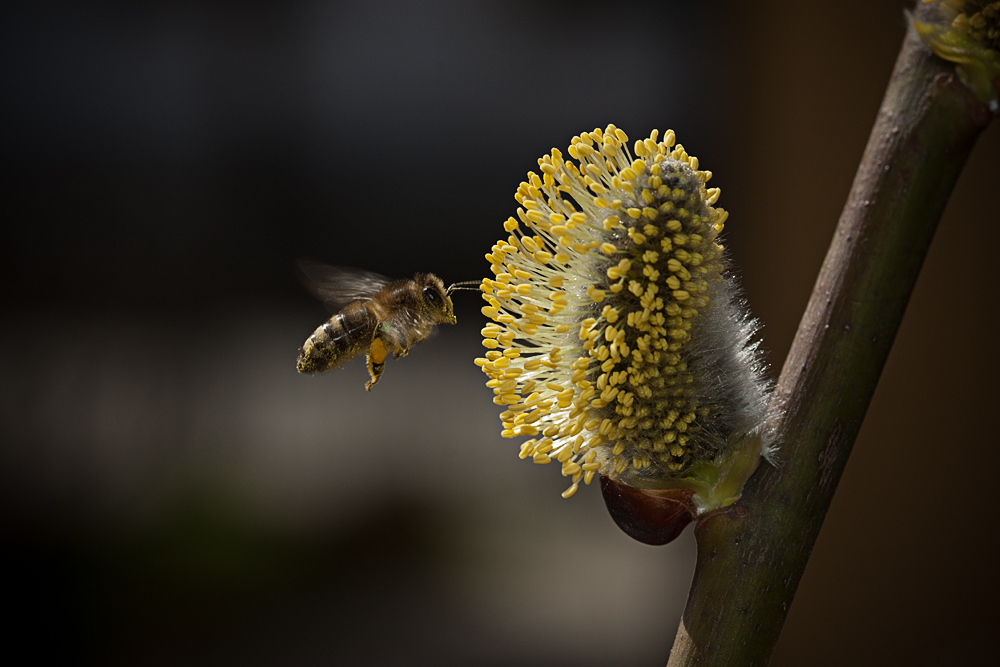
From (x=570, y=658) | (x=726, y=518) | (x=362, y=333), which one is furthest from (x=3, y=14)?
(x=726, y=518)

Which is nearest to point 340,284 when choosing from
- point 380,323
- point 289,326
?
point 380,323

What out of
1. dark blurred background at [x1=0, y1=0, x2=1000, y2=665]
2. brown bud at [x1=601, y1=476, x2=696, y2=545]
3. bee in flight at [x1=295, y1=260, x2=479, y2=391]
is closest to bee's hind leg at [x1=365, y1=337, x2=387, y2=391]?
bee in flight at [x1=295, y1=260, x2=479, y2=391]

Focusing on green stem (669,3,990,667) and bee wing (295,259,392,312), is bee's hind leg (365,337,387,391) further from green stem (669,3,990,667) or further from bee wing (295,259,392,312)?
green stem (669,3,990,667)

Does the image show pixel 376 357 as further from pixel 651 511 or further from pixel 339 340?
pixel 651 511

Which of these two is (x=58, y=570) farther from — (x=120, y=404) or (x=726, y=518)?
(x=726, y=518)

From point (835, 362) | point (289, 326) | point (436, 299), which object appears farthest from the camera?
point (289, 326)

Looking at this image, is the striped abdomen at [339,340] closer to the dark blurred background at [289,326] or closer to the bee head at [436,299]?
the bee head at [436,299]
